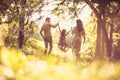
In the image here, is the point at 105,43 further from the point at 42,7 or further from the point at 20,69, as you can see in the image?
the point at 20,69

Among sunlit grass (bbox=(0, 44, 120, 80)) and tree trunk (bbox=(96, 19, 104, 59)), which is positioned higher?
tree trunk (bbox=(96, 19, 104, 59))

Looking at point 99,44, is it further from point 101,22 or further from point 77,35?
point 77,35

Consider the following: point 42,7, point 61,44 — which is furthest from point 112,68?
point 61,44

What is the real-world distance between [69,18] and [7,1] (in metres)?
2.53

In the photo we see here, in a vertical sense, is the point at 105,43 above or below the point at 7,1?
below

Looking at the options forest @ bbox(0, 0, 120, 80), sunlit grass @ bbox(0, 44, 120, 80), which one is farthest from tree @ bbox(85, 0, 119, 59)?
sunlit grass @ bbox(0, 44, 120, 80)

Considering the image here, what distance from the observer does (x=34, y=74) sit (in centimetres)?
129

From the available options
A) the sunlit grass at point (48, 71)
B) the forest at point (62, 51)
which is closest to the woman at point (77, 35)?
the forest at point (62, 51)

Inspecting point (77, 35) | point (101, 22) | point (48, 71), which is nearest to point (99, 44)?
point (101, 22)

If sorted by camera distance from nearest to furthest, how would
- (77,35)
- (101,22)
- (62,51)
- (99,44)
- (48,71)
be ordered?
1. (48,71)
2. (77,35)
3. (101,22)
4. (99,44)
5. (62,51)

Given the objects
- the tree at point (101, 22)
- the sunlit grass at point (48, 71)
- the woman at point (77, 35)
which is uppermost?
the tree at point (101, 22)

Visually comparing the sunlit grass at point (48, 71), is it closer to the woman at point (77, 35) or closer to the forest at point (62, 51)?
the forest at point (62, 51)

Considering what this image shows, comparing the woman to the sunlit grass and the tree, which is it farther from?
the sunlit grass

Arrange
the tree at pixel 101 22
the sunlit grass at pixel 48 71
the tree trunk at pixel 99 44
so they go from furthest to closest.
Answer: the tree trunk at pixel 99 44
the tree at pixel 101 22
the sunlit grass at pixel 48 71
